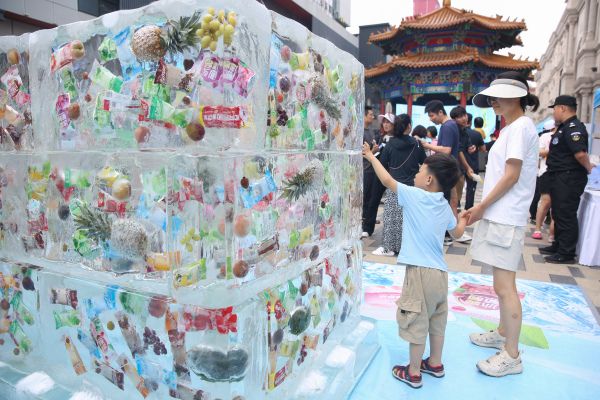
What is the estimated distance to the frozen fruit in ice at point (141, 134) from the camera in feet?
4.35

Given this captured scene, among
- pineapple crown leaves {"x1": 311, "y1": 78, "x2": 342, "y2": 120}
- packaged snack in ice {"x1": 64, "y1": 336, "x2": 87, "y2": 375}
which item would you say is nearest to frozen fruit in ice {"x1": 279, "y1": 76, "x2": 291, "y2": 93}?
pineapple crown leaves {"x1": 311, "y1": 78, "x2": 342, "y2": 120}

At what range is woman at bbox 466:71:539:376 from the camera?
194cm

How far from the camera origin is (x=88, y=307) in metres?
1.55

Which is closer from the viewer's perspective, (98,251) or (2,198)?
(98,251)

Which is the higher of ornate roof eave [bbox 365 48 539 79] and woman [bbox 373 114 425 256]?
ornate roof eave [bbox 365 48 539 79]

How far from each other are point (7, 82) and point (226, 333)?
4.72 ft

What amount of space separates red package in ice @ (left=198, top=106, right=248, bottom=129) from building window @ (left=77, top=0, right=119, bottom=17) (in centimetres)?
1036

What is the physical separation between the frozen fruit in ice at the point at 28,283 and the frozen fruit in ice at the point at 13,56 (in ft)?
2.92

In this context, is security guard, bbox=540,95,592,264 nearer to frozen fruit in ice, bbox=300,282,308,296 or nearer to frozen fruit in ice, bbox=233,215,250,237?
frozen fruit in ice, bbox=300,282,308,296

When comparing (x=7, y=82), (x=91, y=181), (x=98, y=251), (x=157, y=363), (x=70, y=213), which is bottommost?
(x=157, y=363)

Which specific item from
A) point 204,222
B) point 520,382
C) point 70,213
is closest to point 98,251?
point 70,213

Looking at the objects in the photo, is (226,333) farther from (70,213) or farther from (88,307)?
(70,213)

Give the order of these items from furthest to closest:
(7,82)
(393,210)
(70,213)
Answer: (393,210)
(7,82)
(70,213)

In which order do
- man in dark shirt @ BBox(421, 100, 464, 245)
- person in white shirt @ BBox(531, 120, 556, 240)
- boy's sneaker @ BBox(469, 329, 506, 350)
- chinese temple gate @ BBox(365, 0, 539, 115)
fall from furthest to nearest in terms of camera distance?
chinese temple gate @ BBox(365, 0, 539, 115), person in white shirt @ BBox(531, 120, 556, 240), man in dark shirt @ BBox(421, 100, 464, 245), boy's sneaker @ BBox(469, 329, 506, 350)
